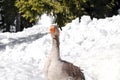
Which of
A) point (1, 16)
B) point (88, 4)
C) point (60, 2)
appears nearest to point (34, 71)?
point (60, 2)

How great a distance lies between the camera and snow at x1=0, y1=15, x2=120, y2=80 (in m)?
11.0

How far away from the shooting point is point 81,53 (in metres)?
13.0

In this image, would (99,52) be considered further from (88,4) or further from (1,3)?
(1,3)

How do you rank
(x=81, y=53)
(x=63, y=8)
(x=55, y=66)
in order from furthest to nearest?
(x=63, y=8) → (x=81, y=53) → (x=55, y=66)

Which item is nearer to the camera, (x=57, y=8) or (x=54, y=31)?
(x=54, y=31)

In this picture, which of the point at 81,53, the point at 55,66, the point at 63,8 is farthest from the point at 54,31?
the point at 63,8

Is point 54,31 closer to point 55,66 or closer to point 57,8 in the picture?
point 55,66

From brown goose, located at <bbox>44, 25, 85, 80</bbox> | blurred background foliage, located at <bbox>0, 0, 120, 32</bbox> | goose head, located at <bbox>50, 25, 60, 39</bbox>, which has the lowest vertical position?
blurred background foliage, located at <bbox>0, 0, 120, 32</bbox>

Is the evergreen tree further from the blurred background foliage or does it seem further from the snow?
the snow

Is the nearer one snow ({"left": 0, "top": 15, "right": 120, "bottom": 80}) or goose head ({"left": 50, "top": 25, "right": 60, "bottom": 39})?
goose head ({"left": 50, "top": 25, "right": 60, "bottom": 39})

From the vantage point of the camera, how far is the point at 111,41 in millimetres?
13656

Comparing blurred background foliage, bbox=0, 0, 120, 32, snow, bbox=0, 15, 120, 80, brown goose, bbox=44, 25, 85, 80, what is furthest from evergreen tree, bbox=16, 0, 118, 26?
brown goose, bbox=44, 25, 85, 80

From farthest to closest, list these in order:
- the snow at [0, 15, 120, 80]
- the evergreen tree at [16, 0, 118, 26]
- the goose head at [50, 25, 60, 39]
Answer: the evergreen tree at [16, 0, 118, 26]
the snow at [0, 15, 120, 80]
the goose head at [50, 25, 60, 39]

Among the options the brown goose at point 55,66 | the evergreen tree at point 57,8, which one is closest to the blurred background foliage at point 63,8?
the evergreen tree at point 57,8
